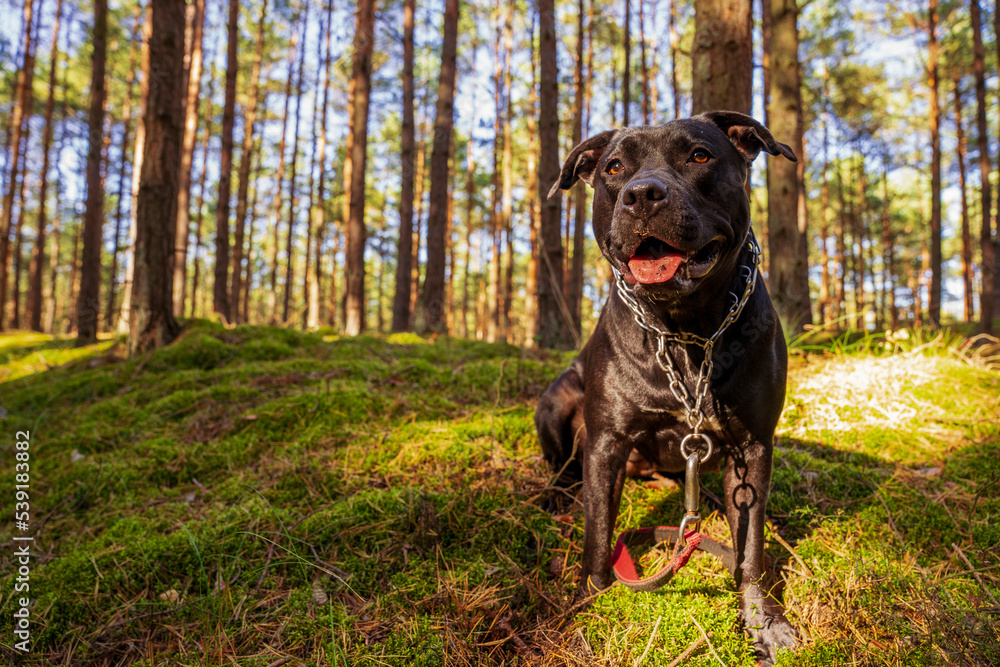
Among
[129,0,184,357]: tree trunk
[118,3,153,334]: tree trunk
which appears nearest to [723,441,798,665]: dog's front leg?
[129,0,184,357]: tree trunk

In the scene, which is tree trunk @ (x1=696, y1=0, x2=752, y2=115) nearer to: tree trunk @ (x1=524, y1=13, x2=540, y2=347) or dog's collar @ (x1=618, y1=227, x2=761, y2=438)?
dog's collar @ (x1=618, y1=227, x2=761, y2=438)

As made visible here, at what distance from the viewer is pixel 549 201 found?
25.8 ft

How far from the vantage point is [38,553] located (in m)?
2.48

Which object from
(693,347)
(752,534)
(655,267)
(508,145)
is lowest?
(752,534)

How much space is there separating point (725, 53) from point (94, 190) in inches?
515

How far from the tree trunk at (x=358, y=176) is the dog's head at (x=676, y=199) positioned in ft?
30.5

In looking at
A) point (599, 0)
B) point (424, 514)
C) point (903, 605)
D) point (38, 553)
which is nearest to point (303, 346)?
point (38, 553)

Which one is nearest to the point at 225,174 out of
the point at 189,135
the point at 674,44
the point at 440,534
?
the point at 189,135

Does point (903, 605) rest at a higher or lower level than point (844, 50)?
lower

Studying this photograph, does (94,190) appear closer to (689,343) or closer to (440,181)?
(440,181)

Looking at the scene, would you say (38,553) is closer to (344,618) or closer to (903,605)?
(344,618)

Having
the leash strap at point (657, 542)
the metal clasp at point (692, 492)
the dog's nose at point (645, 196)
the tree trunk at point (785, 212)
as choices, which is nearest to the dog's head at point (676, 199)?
the dog's nose at point (645, 196)

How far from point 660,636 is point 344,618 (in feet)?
3.94

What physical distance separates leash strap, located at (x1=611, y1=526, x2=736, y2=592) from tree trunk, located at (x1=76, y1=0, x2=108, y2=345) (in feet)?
38.4
